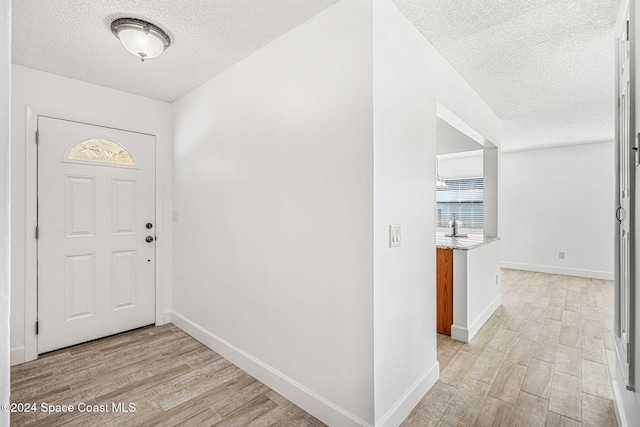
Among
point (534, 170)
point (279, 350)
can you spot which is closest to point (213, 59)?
point (279, 350)

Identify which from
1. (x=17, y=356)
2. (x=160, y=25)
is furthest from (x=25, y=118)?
(x=17, y=356)

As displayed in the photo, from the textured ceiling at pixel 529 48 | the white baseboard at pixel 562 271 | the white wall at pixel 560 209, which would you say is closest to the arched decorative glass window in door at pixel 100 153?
the textured ceiling at pixel 529 48

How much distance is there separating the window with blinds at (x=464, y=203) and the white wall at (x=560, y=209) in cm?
46

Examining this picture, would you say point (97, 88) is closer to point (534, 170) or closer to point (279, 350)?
point (279, 350)

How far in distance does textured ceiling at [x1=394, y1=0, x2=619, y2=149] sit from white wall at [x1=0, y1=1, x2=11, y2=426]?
1826 mm

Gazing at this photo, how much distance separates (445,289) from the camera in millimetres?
3100

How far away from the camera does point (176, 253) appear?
334 cm

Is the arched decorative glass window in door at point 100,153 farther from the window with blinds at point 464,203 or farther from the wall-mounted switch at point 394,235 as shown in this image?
the window with blinds at point 464,203

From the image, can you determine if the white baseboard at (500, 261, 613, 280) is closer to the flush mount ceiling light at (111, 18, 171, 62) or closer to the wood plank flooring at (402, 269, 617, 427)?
the wood plank flooring at (402, 269, 617, 427)

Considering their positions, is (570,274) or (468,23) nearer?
(468,23)

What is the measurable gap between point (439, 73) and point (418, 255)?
1391 millimetres

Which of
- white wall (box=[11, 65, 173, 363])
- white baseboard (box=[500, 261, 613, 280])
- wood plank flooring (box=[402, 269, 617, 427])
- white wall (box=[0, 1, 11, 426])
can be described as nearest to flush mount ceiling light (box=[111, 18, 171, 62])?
white wall (box=[11, 65, 173, 363])

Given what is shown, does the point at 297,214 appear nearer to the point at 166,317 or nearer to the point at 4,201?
the point at 4,201

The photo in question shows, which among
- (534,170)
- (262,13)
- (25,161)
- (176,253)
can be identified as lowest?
(176,253)
